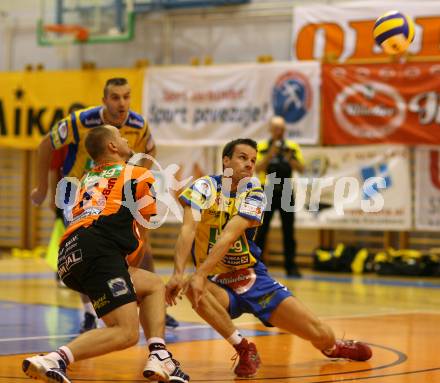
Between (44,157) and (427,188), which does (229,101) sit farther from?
(44,157)

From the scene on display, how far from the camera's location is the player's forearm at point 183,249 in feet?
20.6

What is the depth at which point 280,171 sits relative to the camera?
1452 cm

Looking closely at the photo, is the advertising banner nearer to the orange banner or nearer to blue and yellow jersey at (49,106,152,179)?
the orange banner

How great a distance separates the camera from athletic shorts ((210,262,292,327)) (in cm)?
681

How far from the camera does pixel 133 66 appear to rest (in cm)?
1922

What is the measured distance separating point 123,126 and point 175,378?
10.2 feet

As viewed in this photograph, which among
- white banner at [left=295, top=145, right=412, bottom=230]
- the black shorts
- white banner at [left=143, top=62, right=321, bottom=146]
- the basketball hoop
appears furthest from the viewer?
the basketball hoop

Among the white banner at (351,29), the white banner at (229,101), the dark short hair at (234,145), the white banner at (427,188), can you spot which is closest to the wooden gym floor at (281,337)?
the dark short hair at (234,145)

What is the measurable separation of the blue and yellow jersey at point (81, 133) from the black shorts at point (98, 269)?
2462 mm

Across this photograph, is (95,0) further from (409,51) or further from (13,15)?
(409,51)

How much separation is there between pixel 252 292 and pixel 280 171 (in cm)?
778

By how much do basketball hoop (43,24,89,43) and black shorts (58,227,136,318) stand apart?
13.1m

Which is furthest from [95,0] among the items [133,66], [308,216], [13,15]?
[308,216]

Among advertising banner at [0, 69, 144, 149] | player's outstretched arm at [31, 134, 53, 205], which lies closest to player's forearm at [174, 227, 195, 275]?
player's outstretched arm at [31, 134, 53, 205]
